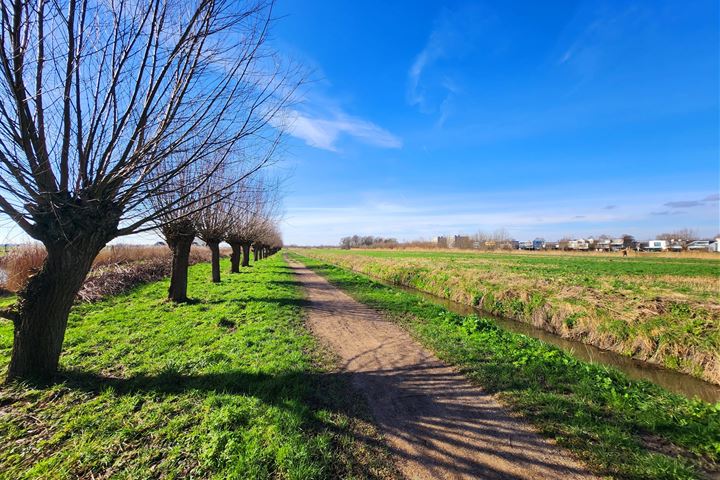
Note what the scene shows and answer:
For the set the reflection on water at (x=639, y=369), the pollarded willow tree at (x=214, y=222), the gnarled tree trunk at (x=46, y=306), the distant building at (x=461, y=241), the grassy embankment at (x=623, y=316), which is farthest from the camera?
the distant building at (x=461, y=241)

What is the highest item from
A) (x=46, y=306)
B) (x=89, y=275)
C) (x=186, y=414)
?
(x=46, y=306)

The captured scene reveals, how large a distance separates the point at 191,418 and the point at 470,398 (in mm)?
3687

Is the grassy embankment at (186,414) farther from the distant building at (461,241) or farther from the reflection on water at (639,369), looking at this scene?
the distant building at (461,241)

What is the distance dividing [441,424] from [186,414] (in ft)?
10.3

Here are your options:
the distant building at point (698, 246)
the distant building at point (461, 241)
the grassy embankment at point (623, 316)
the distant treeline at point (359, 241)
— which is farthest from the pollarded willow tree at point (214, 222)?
the distant treeline at point (359, 241)

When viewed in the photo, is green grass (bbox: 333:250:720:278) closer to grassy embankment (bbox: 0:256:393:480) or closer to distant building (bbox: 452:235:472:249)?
grassy embankment (bbox: 0:256:393:480)

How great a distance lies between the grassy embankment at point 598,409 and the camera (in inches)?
122

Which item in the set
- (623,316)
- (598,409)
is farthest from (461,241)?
(598,409)

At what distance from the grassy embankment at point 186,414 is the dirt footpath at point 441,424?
38 cm

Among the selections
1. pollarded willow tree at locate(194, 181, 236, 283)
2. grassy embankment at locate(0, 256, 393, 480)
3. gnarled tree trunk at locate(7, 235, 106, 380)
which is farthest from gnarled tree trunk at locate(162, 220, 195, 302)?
gnarled tree trunk at locate(7, 235, 106, 380)

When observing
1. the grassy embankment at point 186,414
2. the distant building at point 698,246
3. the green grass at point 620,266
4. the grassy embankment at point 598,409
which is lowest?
the grassy embankment at point 598,409

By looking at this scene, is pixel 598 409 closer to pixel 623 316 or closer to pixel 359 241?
pixel 623 316

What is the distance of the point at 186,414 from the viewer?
12.1 ft

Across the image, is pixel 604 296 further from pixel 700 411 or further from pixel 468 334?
pixel 700 411
